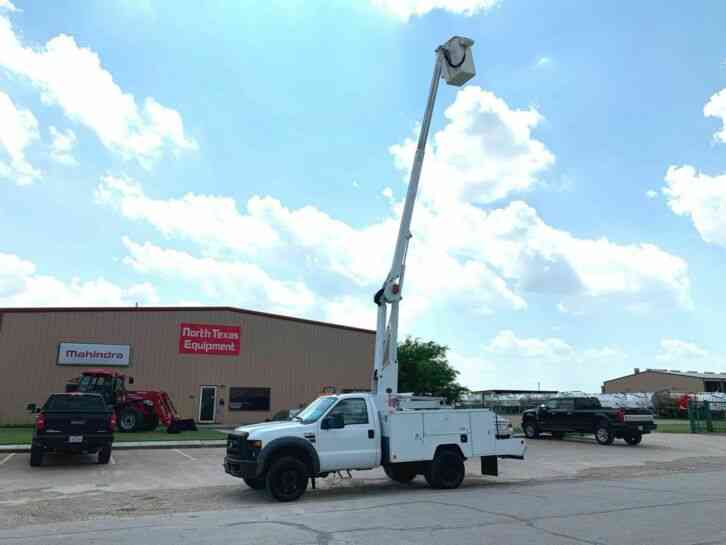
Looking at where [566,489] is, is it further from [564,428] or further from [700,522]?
[564,428]

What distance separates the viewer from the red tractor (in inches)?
1040

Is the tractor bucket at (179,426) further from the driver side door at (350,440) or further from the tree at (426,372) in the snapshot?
the tree at (426,372)

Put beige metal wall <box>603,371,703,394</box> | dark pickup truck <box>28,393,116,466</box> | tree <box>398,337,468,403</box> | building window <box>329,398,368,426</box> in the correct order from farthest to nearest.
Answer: beige metal wall <box>603,371,703,394</box>
tree <box>398,337,468,403</box>
dark pickup truck <box>28,393,116,466</box>
building window <box>329,398,368,426</box>

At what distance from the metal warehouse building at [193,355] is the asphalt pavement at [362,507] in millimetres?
15949

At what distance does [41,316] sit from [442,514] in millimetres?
27845

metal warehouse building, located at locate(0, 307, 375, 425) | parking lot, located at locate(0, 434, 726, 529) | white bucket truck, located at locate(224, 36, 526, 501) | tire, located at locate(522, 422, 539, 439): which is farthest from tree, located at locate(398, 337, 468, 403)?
white bucket truck, located at locate(224, 36, 526, 501)

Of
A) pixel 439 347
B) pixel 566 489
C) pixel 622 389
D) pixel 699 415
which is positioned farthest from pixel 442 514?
pixel 622 389

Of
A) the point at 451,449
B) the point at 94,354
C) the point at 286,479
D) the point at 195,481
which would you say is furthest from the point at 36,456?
the point at 94,354

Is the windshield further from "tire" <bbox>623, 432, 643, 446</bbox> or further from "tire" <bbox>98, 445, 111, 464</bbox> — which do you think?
"tire" <bbox>623, 432, 643, 446</bbox>

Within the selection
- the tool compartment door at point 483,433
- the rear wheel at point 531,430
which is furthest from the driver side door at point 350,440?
the rear wheel at point 531,430

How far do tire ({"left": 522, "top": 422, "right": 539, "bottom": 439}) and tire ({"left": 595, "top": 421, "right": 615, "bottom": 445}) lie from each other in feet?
10.1

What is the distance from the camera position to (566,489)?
488 inches

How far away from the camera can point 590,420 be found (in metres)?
24.7

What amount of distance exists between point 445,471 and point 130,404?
18758mm
